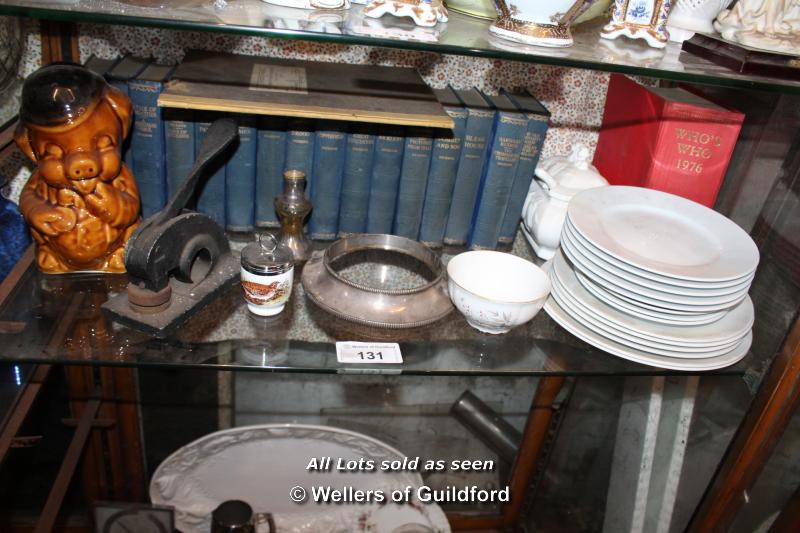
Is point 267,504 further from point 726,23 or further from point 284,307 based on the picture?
point 726,23

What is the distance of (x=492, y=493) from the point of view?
1.46 m

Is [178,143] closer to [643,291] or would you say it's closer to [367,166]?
[367,166]

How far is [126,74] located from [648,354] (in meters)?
0.80

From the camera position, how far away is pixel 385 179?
1.00 meters

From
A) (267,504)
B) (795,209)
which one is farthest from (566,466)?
(795,209)

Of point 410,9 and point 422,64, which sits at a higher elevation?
point 410,9

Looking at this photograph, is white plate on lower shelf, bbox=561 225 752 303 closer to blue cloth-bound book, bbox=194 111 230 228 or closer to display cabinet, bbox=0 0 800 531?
display cabinet, bbox=0 0 800 531

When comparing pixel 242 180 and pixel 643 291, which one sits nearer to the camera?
pixel 643 291

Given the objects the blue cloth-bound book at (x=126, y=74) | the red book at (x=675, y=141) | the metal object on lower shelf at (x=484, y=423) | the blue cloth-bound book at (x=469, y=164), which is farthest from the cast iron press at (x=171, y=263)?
the metal object on lower shelf at (x=484, y=423)

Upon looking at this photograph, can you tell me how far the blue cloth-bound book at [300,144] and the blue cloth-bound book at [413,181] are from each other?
0.46 feet

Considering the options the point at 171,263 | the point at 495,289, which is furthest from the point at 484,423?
the point at 171,263

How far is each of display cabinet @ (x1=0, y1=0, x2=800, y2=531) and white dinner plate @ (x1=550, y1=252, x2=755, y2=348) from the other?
1.7 inches

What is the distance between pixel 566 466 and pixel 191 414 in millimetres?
818

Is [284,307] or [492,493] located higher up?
[284,307]
